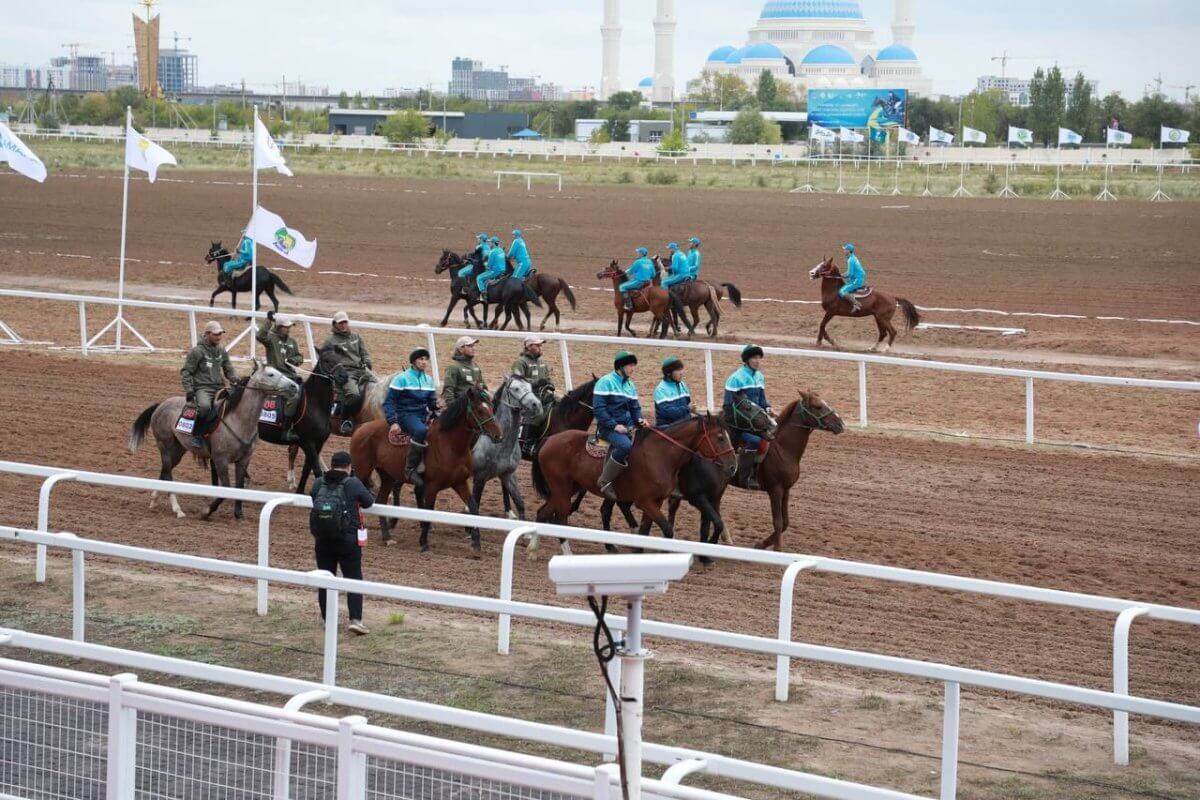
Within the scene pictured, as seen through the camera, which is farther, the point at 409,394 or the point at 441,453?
the point at 409,394

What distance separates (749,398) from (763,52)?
499ft

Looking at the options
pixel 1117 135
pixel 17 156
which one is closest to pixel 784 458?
pixel 17 156

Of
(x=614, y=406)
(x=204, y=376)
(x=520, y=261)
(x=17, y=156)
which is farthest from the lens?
(x=520, y=261)

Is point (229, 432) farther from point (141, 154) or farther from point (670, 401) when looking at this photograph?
point (141, 154)

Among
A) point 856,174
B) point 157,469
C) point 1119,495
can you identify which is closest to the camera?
point 1119,495

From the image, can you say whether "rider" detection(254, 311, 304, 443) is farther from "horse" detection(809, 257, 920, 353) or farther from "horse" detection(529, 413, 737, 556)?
"horse" detection(809, 257, 920, 353)

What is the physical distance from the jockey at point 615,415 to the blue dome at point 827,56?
147836 mm

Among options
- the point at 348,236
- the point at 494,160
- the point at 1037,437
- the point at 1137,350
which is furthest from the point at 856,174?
the point at 1037,437

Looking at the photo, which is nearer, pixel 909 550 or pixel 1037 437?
pixel 909 550

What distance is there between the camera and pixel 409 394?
12266mm

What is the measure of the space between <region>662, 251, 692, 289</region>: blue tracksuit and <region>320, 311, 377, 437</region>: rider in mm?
10416

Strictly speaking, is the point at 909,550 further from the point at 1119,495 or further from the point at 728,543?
the point at 1119,495

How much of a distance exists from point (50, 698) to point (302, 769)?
100 cm

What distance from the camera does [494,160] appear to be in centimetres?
7525
